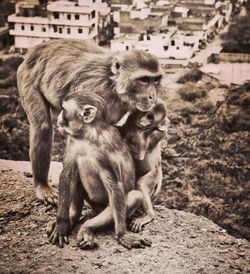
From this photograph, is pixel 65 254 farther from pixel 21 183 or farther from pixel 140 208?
pixel 21 183

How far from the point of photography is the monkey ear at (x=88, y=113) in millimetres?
3432

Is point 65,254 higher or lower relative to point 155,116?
lower

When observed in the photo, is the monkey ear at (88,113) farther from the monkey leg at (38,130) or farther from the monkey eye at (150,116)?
the monkey leg at (38,130)

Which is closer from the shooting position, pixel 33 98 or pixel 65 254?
pixel 65 254

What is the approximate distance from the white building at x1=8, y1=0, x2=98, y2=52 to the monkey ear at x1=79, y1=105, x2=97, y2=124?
204 centimetres

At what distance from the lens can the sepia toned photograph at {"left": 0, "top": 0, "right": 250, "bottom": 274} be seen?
3.56 m

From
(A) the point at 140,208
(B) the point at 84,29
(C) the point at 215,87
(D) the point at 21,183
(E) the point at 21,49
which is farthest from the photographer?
(C) the point at 215,87

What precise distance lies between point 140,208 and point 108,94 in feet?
2.75

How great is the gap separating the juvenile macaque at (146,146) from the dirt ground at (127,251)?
21 cm

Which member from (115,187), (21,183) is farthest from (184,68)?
(115,187)

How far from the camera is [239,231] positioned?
5.63m

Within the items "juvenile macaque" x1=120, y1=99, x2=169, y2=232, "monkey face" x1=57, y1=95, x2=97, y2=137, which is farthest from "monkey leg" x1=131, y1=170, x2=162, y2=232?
"monkey face" x1=57, y1=95, x2=97, y2=137

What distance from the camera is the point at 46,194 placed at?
4238 millimetres

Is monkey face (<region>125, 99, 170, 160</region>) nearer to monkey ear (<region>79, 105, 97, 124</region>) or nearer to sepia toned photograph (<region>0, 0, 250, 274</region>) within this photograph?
sepia toned photograph (<region>0, 0, 250, 274</region>)
